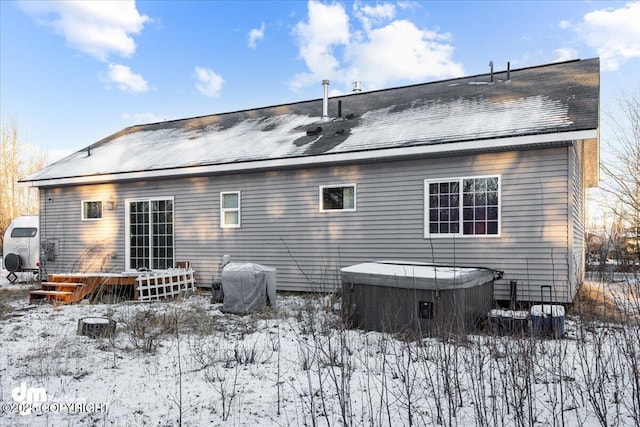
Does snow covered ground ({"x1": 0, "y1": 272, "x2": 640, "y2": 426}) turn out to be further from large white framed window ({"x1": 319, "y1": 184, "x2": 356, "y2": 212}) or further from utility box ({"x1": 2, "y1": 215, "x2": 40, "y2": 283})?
utility box ({"x1": 2, "y1": 215, "x2": 40, "y2": 283})

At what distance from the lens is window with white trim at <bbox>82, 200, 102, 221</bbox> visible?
12758 millimetres

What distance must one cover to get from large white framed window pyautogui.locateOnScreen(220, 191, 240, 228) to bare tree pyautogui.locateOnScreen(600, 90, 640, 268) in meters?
13.1

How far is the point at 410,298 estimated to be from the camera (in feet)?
20.1

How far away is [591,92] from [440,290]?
5413 mm

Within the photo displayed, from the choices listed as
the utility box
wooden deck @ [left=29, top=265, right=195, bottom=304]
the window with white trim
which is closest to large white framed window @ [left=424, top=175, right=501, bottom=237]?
wooden deck @ [left=29, top=265, right=195, bottom=304]

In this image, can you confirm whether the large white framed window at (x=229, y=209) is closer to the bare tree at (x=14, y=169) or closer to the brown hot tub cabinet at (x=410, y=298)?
the brown hot tub cabinet at (x=410, y=298)

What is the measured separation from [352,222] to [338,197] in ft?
2.10

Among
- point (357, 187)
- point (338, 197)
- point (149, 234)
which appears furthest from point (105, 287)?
point (357, 187)

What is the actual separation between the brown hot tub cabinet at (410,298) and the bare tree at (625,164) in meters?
12.7

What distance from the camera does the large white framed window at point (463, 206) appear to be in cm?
847

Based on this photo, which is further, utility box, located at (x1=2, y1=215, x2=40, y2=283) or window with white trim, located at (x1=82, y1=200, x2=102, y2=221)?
utility box, located at (x1=2, y1=215, x2=40, y2=283)

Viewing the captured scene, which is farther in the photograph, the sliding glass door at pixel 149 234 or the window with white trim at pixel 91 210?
the window with white trim at pixel 91 210

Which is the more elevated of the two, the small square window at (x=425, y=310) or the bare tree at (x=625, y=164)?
the bare tree at (x=625, y=164)

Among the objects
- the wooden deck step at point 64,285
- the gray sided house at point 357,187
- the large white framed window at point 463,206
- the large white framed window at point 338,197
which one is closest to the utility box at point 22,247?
the gray sided house at point 357,187
